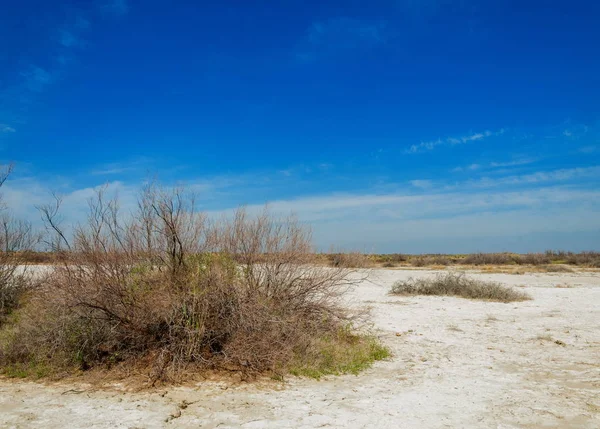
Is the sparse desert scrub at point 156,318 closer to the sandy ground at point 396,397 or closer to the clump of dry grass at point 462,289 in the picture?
the sandy ground at point 396,397

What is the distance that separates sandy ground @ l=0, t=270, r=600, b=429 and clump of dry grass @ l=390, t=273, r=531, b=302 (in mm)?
7681

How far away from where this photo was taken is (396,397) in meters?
6.69

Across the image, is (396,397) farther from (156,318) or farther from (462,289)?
(462,289)

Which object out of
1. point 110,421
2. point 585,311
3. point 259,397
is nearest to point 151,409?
point 110,421

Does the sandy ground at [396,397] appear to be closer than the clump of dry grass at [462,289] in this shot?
Yes

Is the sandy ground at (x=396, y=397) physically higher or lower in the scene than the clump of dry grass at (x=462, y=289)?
lower

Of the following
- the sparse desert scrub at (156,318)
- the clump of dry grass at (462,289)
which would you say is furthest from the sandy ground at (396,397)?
the clump of dry grass at (462,289)

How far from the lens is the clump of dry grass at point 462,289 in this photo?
59.4ft

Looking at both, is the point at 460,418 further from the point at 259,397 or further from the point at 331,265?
the point at 331,265

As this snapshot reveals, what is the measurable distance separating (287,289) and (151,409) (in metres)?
3.89

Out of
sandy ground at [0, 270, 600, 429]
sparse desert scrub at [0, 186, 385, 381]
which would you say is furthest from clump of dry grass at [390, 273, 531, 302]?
sparse desert scrub at [0, 186, 385, 381]

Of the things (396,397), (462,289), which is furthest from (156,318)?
(462,289)

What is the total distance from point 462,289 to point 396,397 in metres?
13.7

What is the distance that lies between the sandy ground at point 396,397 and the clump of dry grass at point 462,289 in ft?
25.2
